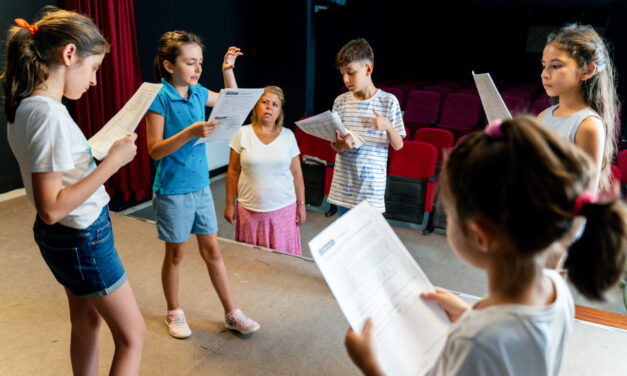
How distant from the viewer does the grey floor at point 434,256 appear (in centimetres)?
317

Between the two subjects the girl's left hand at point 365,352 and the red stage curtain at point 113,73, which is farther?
the red stage curtain at point 113,73

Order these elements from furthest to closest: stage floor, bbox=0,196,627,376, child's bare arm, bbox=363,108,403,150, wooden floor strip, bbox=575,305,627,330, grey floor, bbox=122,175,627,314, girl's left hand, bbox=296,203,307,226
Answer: grey floor, bbox=122,175,627,314 → girl's left hand, bbox=296,203,307,226 → child's bare arm, bbox=363,108,403,150 → wooden floor strip, bbox=575,305,627,330 → stage floor, bbox=0,196,627,376

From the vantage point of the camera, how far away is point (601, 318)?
2311 mm

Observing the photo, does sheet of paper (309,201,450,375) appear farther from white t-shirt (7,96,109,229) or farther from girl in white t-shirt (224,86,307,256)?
girl in white t-shirt (224,86,307,256)

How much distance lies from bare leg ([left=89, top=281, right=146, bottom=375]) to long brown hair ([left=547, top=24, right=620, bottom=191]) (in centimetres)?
190

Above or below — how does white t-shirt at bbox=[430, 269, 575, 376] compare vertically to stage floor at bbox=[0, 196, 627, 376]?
above

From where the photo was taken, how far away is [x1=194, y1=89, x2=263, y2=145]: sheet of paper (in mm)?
1866

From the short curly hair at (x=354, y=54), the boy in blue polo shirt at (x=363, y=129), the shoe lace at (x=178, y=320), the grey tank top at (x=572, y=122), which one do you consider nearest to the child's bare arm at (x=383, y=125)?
the boy in blue polo shirt at (x=363, y=129)

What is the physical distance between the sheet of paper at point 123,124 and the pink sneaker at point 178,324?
101 cm

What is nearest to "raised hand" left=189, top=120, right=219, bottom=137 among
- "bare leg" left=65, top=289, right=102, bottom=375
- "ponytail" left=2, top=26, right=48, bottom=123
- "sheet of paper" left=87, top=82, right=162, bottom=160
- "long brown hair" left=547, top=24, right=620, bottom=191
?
"sheet of paper" left=87, top=82, right=162, bottom=160

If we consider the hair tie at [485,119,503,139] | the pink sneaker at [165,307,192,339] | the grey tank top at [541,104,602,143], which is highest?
the hair tie at [485,119,503,139]

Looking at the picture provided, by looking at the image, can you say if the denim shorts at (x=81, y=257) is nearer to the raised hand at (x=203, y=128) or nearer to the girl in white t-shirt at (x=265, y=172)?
the raised hand at (x=203, y=128)

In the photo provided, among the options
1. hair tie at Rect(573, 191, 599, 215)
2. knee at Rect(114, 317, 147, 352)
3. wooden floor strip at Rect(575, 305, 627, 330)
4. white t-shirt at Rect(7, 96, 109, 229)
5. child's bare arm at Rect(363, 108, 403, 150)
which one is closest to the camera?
hair tie at Rect(573, 191, 599, 215)

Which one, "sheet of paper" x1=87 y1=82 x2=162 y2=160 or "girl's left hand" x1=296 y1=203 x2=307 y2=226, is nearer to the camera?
"sheet of paper" x1=87 y1=82 x2=162 y2=160
